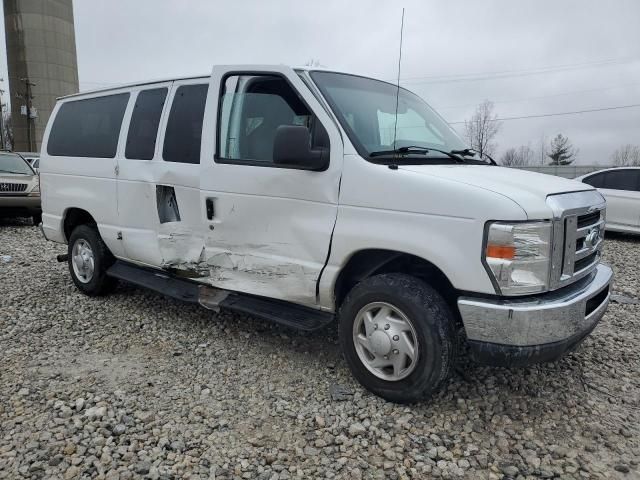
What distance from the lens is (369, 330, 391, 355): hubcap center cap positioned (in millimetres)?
3010

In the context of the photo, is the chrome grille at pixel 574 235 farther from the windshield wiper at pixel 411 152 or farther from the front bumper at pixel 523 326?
the windshield wiper at pixel 411 152

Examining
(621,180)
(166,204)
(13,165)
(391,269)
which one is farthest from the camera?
(13,165)

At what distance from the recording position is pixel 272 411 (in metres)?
3.04

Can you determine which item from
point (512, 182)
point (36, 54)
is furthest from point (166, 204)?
point (36, 54)

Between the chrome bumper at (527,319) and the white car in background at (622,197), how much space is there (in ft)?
25.3

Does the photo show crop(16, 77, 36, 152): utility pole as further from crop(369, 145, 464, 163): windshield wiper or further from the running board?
crop(369, 145, 464, 163): windshield wiper

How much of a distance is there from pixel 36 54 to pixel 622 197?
178 feet

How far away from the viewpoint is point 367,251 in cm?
315

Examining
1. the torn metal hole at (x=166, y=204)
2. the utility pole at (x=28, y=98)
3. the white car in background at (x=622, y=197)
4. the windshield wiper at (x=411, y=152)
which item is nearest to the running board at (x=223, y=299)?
the torn metal hole at (x=166, y=204)

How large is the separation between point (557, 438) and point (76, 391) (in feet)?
9.83

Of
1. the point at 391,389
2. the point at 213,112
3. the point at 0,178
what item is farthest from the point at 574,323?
the point at 0,178

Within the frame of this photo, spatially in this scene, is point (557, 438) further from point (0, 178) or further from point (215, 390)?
point (0, 178)

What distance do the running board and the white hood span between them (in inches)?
48.2

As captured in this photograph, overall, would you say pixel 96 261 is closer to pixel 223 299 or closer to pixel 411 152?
pixel 223 299
